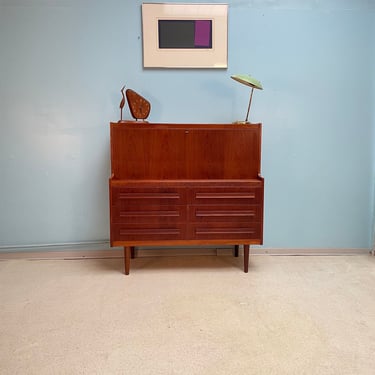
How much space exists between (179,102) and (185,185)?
2.48 feet

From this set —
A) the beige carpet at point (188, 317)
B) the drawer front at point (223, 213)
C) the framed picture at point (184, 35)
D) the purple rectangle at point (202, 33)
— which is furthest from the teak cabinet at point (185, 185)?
the purple rectangle at point (202, 33)

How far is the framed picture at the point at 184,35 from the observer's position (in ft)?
7.27

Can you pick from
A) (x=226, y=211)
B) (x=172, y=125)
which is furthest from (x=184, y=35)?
(x=226, y=211)

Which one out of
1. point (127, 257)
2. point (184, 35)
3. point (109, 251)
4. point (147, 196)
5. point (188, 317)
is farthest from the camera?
point (109, 251)

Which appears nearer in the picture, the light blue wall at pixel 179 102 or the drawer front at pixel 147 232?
the drawer front at pixel 147 232

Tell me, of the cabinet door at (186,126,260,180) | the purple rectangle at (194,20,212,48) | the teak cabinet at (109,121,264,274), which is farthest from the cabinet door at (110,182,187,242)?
the purple rectangle at (194,20,212,48)

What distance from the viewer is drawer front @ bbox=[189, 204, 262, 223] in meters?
1.99

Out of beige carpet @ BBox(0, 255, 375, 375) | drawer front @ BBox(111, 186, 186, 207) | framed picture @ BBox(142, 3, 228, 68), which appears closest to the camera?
beige carpet @ BBox(0, 255, 375, 375)

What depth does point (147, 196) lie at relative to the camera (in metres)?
1.96

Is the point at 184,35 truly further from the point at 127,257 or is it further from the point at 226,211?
the point at 127,257

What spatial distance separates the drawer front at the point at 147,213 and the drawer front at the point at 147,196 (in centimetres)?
2

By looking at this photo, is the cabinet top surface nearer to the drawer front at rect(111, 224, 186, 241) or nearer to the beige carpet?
the drawer front at rect(111, 224, 186, 241)

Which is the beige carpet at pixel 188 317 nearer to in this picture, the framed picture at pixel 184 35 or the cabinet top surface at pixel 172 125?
the cabinet top surface at pixel 172 125

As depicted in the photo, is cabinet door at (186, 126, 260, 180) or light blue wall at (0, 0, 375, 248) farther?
light blue wall at (0, 0, 375, 248)
